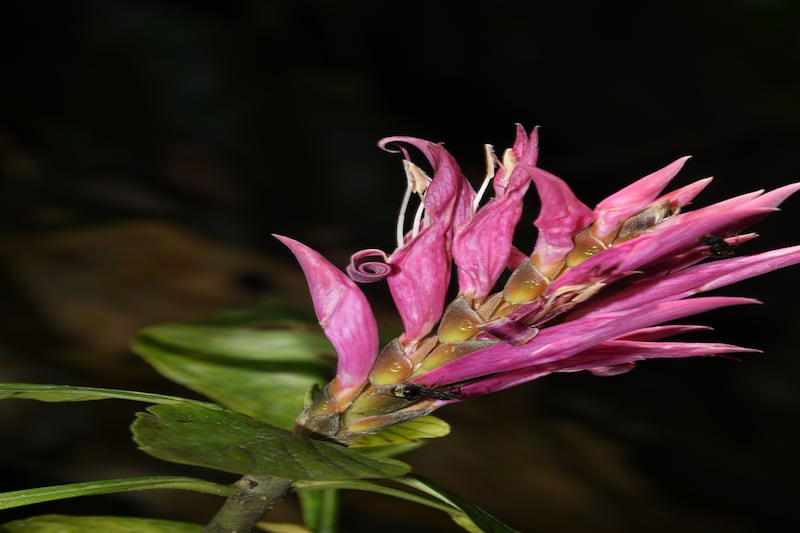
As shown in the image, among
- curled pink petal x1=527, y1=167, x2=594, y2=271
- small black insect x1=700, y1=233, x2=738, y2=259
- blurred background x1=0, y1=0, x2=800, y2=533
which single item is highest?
blurred background x1=0, y1=0, x2=800, y2=533

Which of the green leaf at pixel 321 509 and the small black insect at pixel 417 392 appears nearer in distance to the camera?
the small black insect at pixel 417 392

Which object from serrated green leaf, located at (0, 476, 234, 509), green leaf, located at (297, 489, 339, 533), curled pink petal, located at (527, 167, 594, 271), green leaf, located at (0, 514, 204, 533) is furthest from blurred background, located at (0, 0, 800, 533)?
curled pink petal, located at (527, 167, 594, 271)

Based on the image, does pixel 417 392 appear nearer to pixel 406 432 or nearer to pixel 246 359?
pixel 406 432

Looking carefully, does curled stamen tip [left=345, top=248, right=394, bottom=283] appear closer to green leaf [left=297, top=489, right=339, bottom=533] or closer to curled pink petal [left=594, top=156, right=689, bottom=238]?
curled pink petal [left=594, top=156, right=689, bottom=238]

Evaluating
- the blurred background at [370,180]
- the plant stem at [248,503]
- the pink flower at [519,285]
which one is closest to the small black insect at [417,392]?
the pink flower at [519,285]

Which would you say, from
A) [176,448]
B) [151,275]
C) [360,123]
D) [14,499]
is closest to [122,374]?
[151,275]

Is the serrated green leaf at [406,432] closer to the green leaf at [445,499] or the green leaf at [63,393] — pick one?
the green leaf at [445,499]
